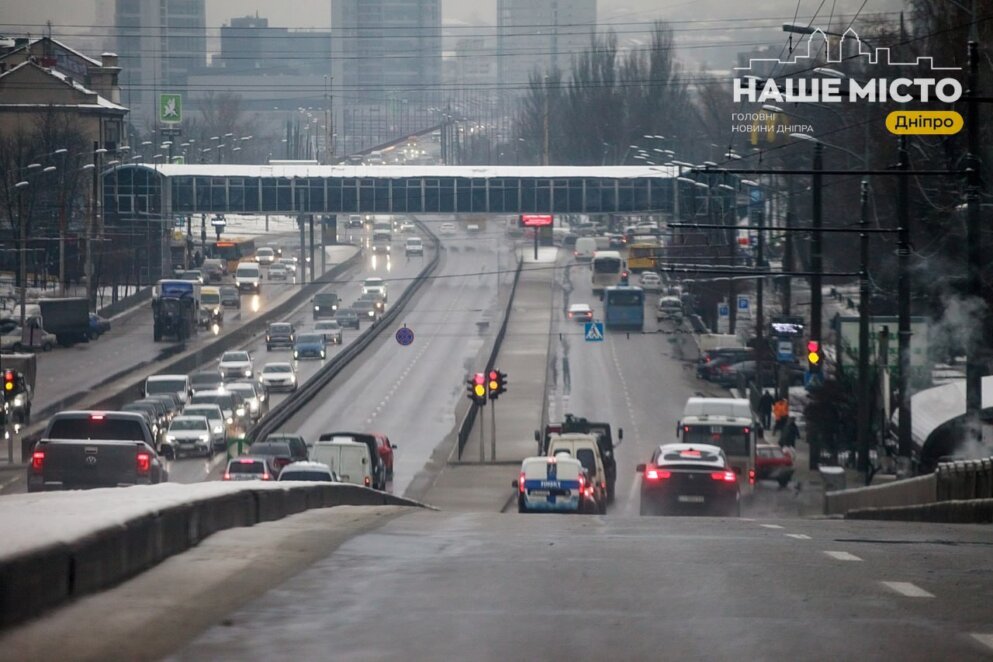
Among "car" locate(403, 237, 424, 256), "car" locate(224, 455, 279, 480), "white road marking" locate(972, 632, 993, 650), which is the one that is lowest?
"car" locate(224, 455, 279, 480)

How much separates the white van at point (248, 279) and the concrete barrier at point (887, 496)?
74945 millimetres

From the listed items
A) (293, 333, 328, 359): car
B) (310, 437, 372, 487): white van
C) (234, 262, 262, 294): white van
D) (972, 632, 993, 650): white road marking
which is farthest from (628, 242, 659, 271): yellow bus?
(972, 632, 993, 650): white road marking

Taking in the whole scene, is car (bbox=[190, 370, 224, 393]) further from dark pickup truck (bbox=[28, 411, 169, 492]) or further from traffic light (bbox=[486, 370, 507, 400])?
dark pickup truck (bbox=[28, 411, 169, 492])

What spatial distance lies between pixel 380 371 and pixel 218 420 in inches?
985

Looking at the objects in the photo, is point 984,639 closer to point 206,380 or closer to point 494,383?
point 494,383

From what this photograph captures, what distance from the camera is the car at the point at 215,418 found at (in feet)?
174

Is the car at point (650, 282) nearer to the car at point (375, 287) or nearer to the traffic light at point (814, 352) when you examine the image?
the car at point (375, 287)

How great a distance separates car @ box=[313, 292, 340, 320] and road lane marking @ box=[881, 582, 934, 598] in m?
87.8

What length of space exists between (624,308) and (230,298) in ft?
86.4

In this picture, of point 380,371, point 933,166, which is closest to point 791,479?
point 933,166

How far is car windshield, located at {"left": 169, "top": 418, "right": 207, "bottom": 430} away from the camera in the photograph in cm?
5084

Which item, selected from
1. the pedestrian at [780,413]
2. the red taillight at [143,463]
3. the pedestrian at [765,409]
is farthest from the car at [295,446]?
the pedestrian at [765,409]

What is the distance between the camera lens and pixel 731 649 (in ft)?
23.3

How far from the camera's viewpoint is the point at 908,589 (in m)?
9.18
